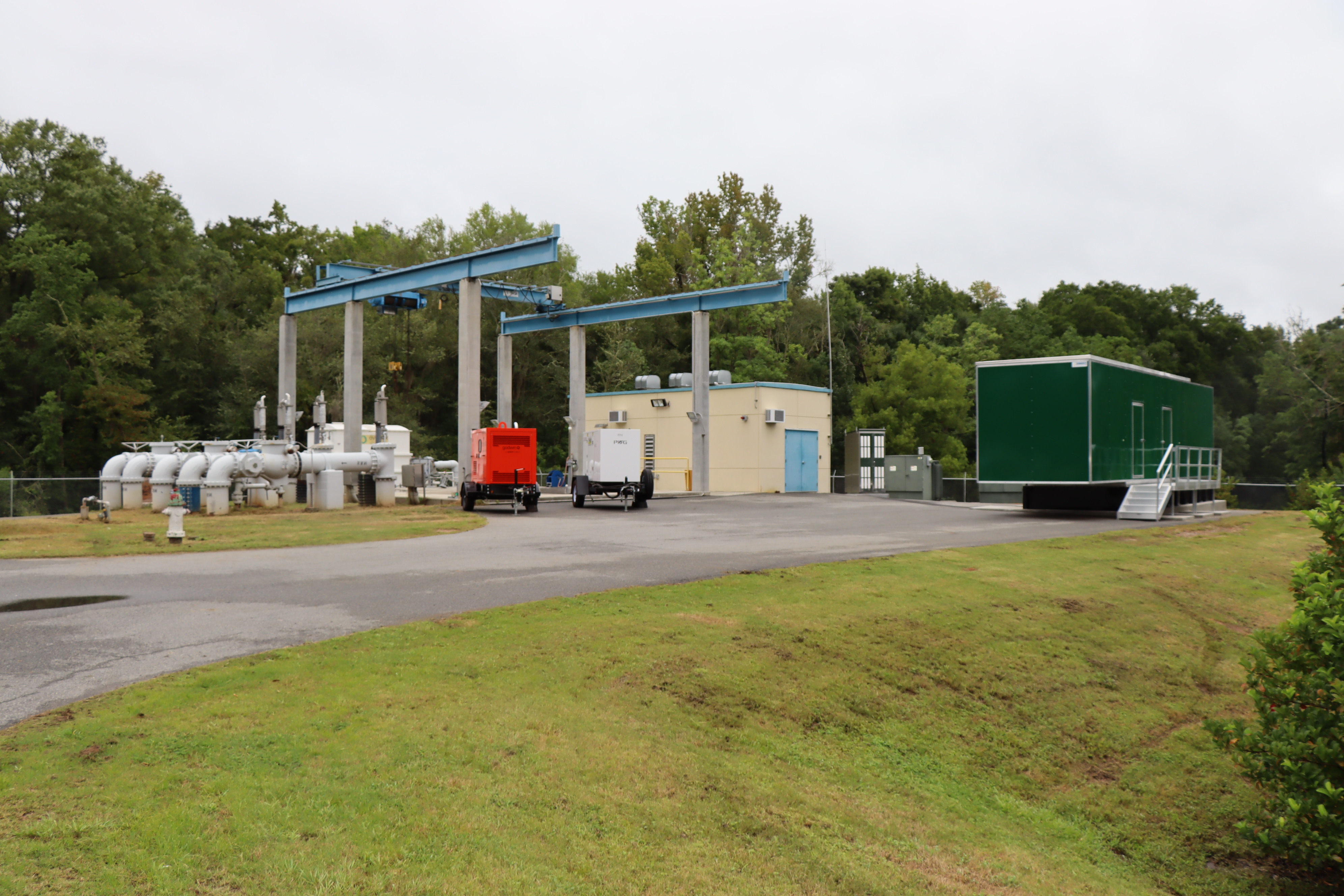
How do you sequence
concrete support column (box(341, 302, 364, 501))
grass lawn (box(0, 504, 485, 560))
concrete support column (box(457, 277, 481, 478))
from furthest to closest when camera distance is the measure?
concrete support column (box(341, 302, 364, 501))
concrete support column (box(457, 277, 481, 478))
grass lawn (box(0, 504, 485, 560))

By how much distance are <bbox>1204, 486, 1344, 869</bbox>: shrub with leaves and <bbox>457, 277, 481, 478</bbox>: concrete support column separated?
82.0 ft

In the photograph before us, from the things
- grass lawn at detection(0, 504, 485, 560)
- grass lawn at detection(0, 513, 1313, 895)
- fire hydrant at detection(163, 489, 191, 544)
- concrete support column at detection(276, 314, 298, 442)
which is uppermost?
concrete support column at detection(276, 314, 298, 442)

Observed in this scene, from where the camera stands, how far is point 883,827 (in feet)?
20.9

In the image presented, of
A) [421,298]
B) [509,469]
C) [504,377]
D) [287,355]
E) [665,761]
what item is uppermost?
[421,298]

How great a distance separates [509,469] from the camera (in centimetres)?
2698

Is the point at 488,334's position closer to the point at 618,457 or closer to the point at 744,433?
the point at 744,433

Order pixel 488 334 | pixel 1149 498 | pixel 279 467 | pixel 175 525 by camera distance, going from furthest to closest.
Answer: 1. pixel 488 334
2. pixel 279 467
3. pixel 1149 498
4. pixel 175 525

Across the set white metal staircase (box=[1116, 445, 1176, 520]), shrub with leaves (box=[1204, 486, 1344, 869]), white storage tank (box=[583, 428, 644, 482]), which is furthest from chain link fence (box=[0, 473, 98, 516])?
shrub with leaves (box=[1204, 486, 1344, 869])

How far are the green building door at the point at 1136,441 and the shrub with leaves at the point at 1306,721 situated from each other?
18.5 m

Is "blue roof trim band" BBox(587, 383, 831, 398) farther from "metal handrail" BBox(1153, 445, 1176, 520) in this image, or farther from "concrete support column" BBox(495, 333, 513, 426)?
"metal handrail" BBox(1153, 445, 1176, 520)

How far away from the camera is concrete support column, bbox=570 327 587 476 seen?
3806 cm

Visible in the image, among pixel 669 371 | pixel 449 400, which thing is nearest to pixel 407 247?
pixel 449 400

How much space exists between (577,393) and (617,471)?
10.7m

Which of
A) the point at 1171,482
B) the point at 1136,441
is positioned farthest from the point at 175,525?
the point at 1171,482
